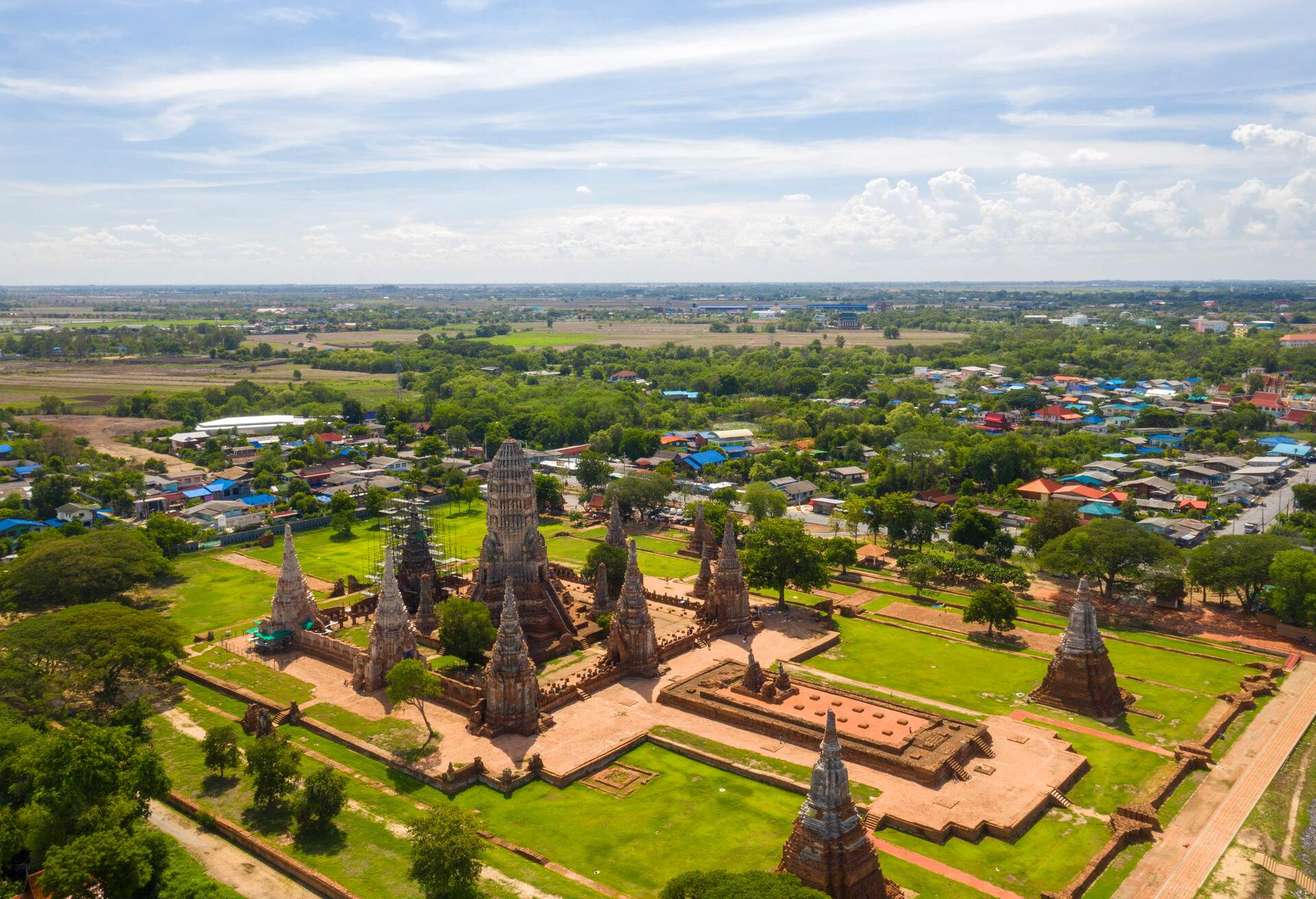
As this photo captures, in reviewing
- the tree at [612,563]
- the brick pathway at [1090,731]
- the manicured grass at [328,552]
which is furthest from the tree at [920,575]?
the manicured grass at [328,552]

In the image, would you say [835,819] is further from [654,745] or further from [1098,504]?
[1098,504]

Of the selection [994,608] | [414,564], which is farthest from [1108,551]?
[414,564]

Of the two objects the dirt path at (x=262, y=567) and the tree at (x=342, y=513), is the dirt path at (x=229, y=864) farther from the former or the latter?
the tree at (x=342, y=513)

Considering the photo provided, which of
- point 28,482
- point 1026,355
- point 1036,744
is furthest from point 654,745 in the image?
point 1026,355

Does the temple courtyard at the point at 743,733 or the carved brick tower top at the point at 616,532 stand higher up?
the carved brick tower top at the point at 616,532

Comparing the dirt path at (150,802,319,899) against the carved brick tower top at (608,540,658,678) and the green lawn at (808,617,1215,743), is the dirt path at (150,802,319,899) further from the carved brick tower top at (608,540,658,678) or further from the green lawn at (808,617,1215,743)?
the green lawn at (808,617,1215,743)
